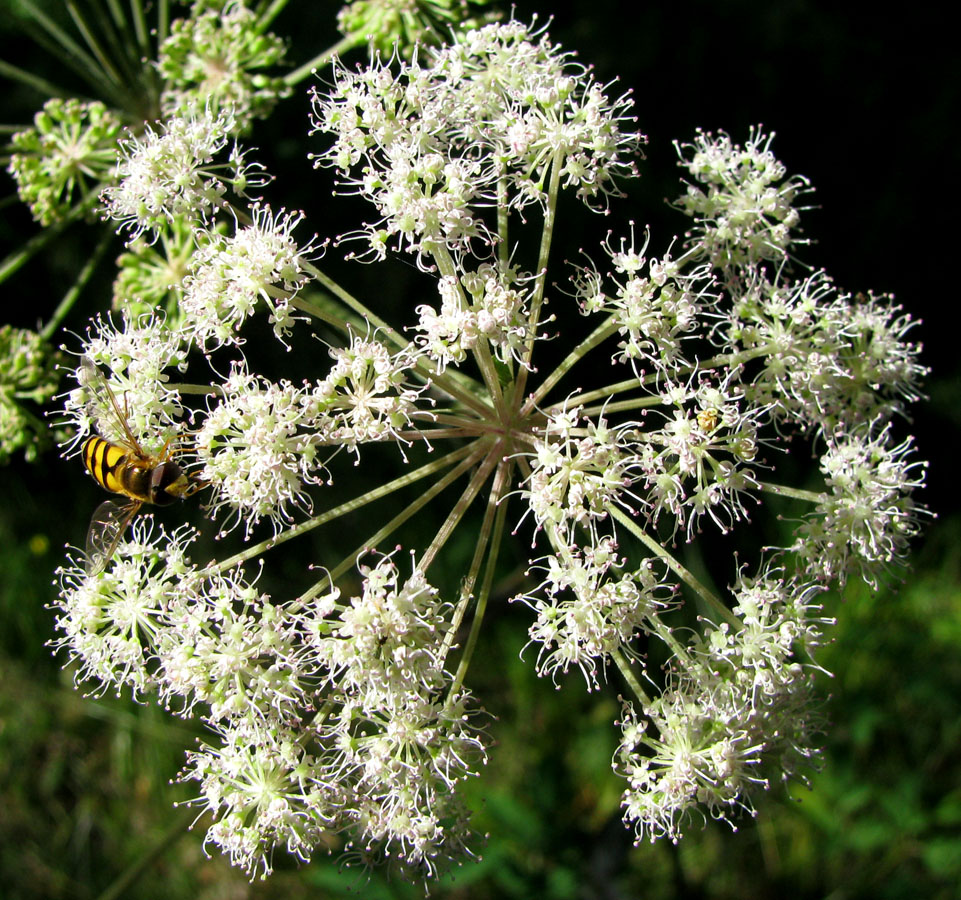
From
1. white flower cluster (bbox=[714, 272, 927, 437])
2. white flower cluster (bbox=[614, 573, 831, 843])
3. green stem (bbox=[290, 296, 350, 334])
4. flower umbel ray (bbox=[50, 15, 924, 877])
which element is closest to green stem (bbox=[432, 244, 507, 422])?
flower umbel ray (bbox=[50, 15, 924, 877])

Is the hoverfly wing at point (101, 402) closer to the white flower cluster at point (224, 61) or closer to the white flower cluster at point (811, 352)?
the white flower cluster at point (224, 61)

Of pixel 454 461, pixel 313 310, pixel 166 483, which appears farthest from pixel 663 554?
pixel 166 483

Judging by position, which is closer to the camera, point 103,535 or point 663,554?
point 663,554

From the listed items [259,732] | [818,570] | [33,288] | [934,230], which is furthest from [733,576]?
[33,288]

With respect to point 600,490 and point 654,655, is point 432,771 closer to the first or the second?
point 600,490

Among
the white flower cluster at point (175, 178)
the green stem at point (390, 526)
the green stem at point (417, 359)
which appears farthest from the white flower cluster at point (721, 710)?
the white flower cluster at point (175, 178)

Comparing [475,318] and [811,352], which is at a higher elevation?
[811,352]

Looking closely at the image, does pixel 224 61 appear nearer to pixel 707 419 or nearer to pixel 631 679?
pixel 707 419

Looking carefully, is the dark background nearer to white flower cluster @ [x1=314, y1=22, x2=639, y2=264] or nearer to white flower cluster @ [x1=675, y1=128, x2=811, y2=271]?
white flower cluster @ [x1=675, y1=128, x2=811, y2=271]
